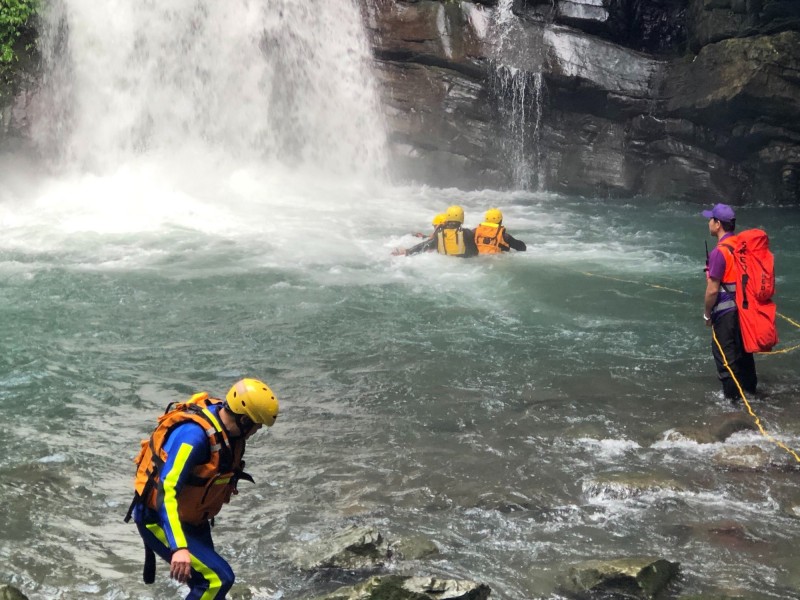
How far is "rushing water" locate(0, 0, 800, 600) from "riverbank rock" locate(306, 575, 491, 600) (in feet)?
1.53

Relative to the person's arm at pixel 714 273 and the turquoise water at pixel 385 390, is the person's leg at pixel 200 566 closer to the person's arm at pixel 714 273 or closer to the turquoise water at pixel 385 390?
the turquoise water at pixel 385 390

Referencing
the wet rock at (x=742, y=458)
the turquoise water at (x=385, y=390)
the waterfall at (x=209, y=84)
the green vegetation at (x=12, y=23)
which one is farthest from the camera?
the waterfall at (x=209, y=84)

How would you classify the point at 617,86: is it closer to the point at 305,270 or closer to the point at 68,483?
the point at 305,270

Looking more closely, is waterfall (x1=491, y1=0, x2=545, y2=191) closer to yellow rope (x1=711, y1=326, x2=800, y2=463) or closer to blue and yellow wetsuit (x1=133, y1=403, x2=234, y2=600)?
yellow rope (x1=711, y1=326, x2=800, y2=463)

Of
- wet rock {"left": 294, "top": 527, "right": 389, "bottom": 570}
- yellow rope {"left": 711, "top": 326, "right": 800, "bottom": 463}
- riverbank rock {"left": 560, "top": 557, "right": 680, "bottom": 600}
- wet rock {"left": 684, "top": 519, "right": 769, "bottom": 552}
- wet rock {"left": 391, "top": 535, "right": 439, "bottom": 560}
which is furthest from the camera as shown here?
yellow rope {"left": 711, "top": 326, "right": 800, "bottom": 463}

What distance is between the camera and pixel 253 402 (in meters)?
4.16

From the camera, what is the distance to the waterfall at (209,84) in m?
18.7

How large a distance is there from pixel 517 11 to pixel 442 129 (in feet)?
10.2

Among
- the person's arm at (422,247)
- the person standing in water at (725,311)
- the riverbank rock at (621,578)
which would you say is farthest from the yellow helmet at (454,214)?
the riverbank rock at (621,578)

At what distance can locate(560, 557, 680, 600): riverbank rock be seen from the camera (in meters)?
4.99

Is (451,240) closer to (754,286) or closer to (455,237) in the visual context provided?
(455,237)

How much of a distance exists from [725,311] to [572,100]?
516 inches

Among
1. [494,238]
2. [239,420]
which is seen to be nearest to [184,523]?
[239,420]

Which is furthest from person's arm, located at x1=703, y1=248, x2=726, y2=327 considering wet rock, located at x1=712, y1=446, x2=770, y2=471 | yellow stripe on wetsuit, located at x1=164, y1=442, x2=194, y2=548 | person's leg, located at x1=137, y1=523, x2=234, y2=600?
yellow stripe on wetsuit, located at x1=164, y1=442, x2=194, y2=548
